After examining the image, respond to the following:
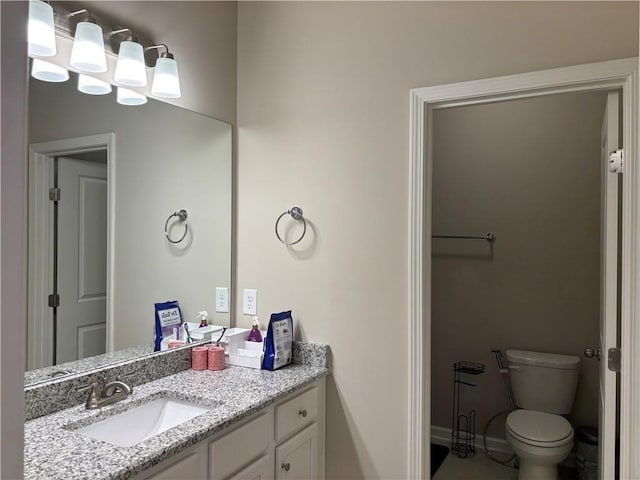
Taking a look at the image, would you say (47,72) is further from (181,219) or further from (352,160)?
(352,160)

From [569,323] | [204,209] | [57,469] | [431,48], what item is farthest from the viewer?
[569,323]

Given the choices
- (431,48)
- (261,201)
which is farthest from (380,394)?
(431,48)

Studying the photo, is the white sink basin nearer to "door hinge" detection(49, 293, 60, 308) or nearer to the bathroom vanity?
the bathroom vanity

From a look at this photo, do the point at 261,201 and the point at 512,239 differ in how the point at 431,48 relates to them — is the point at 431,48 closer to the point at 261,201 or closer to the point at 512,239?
the point at 261,201

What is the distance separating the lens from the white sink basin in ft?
4.99

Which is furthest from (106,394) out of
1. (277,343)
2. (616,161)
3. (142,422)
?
(616,161)

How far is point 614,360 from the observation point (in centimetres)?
167

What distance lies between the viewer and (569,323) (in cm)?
300

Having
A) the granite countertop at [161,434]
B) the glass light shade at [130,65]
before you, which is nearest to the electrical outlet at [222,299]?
the granite countertop at [161,434]

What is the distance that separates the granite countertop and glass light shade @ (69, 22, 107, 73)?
47.2 inches

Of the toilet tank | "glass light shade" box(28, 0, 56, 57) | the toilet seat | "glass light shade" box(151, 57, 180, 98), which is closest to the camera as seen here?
"glass light shade" box(28, 0, 56, 57)

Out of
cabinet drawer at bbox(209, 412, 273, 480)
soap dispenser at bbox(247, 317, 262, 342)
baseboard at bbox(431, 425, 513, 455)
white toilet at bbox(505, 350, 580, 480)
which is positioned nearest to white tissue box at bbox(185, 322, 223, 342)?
soap dispenser at bbox(247, 317, 262, 342)

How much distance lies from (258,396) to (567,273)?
2262mm

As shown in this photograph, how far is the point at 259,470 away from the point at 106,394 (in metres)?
0.61
